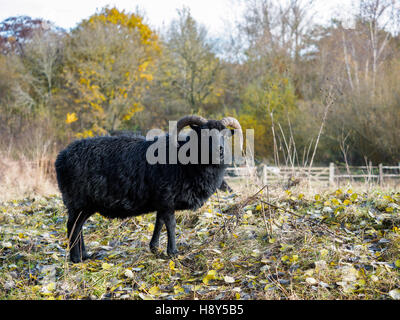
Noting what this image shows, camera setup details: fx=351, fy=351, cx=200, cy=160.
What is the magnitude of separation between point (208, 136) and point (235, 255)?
180 cm

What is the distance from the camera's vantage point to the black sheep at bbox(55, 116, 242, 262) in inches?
207

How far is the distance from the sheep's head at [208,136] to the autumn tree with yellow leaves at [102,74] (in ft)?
67.9

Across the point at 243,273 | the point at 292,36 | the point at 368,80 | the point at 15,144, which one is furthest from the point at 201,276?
the point at 292,36

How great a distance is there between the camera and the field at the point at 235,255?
4160mm

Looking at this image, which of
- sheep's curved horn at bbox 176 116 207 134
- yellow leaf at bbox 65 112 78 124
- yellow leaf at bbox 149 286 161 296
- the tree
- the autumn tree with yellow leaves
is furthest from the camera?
the tree

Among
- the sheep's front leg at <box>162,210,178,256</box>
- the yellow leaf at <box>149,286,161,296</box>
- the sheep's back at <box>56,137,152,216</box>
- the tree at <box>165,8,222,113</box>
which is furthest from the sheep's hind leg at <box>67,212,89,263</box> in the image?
the tree at <box>165,8,222,113</box>

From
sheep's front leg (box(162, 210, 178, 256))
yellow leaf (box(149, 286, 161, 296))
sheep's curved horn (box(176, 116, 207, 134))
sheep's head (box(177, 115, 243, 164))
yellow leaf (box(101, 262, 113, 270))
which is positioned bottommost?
yellow leaf (box(149, 286, 161, 296))

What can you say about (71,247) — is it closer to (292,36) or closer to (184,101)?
(184,101)

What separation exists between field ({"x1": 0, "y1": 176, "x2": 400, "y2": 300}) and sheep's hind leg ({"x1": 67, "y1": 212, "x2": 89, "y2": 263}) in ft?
0.58

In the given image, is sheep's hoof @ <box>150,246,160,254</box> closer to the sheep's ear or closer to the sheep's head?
the sheep's head

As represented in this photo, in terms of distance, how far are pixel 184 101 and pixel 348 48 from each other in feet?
44.1

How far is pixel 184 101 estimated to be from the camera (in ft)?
97.0

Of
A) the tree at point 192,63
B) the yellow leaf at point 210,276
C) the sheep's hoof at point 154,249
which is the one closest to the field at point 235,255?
the yellow leaf at point 210,276

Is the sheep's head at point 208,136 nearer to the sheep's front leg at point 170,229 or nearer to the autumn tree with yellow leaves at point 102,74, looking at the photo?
the sheep's front leg at point 170,229
